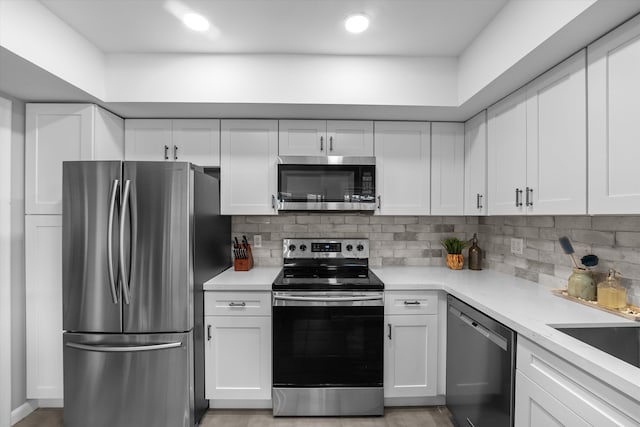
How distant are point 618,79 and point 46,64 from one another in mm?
2723

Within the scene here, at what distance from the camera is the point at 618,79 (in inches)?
52.7

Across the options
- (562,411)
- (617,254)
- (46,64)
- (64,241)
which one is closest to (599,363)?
(562,411)

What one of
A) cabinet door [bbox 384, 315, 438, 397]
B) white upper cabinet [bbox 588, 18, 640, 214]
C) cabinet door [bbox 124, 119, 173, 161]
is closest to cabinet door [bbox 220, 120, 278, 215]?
cabinet door [bbox 124, 119, 173, 161]

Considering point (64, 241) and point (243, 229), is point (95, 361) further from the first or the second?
point (243, 229)

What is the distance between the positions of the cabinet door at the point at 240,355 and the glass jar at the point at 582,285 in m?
1.83

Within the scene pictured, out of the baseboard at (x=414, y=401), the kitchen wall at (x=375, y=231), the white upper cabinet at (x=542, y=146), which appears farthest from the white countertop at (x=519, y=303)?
the baseboard at (x=414, y=401)

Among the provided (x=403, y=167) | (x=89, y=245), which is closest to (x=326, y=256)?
(x=403, y=167)

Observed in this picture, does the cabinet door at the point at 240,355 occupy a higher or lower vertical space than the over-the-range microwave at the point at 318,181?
lower

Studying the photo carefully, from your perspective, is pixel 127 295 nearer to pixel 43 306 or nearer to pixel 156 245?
pixel 156 245

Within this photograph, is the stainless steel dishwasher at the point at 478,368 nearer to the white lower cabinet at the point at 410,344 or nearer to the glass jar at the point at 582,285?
the white lower cabinet at the point at 410,344

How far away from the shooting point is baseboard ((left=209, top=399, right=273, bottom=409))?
94.6 inches

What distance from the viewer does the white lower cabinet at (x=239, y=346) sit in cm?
231

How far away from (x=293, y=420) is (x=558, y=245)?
2070mm

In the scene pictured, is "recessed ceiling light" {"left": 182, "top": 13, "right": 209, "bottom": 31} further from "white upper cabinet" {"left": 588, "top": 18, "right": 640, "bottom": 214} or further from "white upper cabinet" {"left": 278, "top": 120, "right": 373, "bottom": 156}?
"white upper cabinet" {"left": 588, "top": 18, "right": 640, "bottom": 214}
